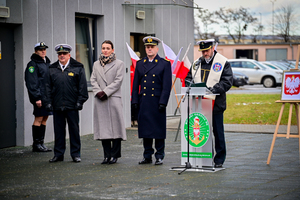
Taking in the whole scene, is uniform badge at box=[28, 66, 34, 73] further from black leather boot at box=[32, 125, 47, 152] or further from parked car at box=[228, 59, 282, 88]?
parked car at box=[228, 59, 282, 88]

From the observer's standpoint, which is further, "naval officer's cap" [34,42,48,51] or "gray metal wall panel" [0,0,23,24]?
"gray metal wall panel" [0,0,23,24]

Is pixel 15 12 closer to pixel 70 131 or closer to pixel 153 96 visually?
pixel 70 131

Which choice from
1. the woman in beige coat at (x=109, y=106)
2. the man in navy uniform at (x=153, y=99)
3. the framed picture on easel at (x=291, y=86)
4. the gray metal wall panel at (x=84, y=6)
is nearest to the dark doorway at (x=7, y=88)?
the gray metal wall panel at (x=84, y=6)

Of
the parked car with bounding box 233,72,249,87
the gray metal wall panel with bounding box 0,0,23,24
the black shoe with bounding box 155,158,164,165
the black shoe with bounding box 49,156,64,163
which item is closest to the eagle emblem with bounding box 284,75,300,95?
the black shoe with bounding box 155,158,164,165

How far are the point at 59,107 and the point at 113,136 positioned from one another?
1113mm

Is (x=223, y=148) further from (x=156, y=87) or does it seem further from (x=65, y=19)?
(x=65, y=19)

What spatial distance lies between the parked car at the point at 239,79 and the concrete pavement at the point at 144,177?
22.0 meters


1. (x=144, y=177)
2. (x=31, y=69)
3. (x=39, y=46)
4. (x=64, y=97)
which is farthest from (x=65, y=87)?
(x=144, y=177)

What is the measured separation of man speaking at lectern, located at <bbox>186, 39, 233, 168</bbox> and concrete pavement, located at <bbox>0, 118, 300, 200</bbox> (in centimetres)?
47

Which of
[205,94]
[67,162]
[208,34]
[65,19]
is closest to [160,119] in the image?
[205,94]

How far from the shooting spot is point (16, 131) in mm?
10352

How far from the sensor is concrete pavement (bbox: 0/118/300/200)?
575 cm

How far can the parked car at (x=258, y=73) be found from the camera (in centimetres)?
3130

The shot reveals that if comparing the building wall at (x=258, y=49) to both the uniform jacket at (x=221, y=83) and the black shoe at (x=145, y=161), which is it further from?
the uniform jacket at (x=221, y=83)
